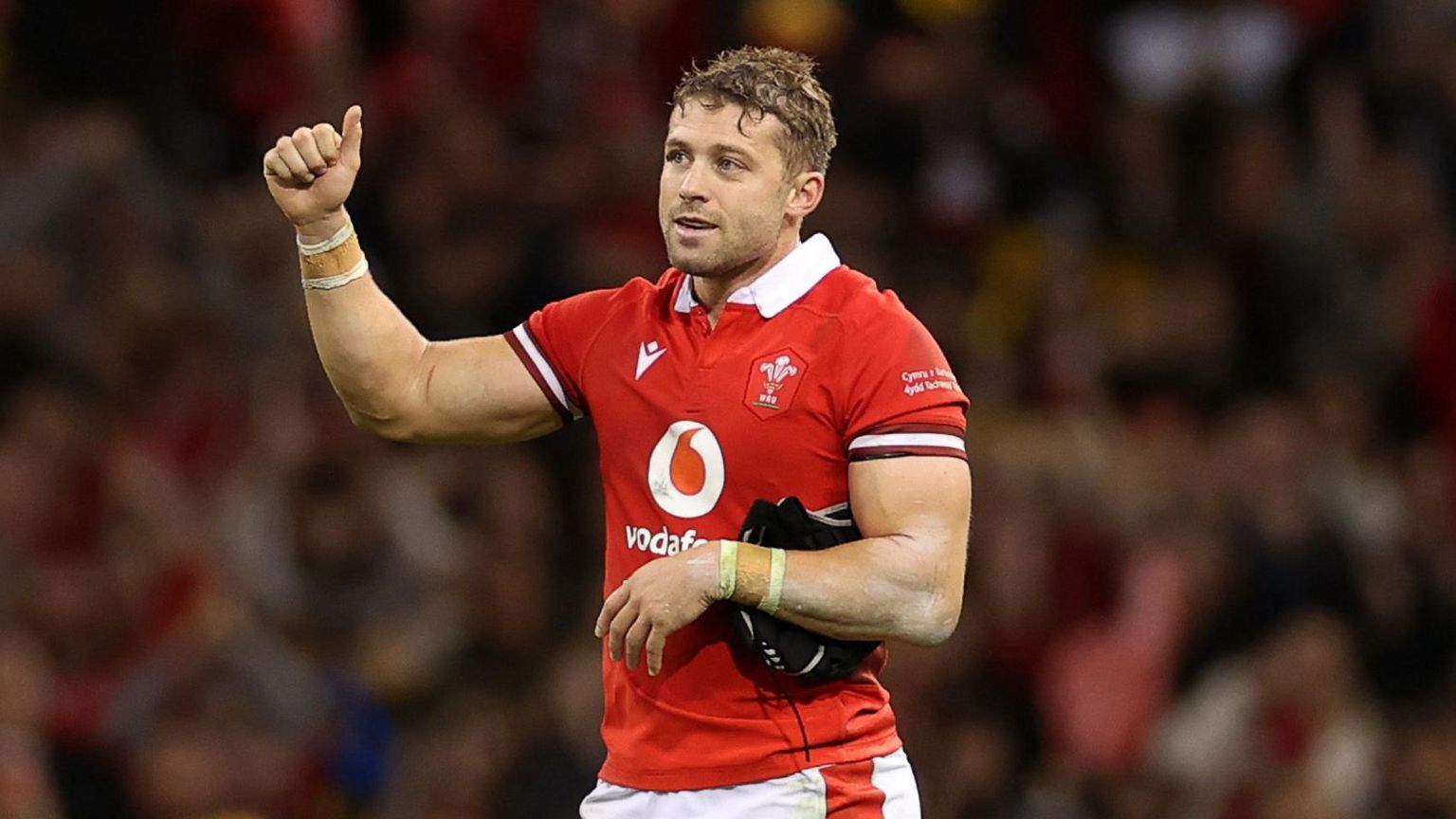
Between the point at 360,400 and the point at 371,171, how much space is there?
5.59m

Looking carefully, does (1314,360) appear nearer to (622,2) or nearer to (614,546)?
(622,2)

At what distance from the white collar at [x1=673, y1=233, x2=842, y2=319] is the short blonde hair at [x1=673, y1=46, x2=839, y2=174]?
163 mm

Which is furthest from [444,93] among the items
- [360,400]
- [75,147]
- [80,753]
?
[360,400]

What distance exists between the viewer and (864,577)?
4.48m

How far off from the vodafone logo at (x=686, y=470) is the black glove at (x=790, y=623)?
111mm

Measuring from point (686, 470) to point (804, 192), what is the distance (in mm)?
598

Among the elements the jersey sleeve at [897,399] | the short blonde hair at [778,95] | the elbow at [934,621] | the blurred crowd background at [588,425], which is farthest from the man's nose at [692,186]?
the blurred crowd background at [588,425]

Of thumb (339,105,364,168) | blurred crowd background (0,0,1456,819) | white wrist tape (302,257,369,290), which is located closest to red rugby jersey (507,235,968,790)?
white wrist tape (302,257,369,290)

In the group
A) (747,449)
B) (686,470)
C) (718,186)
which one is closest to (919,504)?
(747,449)

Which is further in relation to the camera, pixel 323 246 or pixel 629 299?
pixel 629 299

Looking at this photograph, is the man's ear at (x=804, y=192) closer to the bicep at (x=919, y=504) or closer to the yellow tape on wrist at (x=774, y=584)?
the bicep at (x=919, y=504)

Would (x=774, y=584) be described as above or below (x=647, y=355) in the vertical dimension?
below

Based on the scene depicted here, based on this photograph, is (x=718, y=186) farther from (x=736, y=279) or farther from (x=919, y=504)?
(x=919, y=504)

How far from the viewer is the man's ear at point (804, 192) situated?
4789 mm
